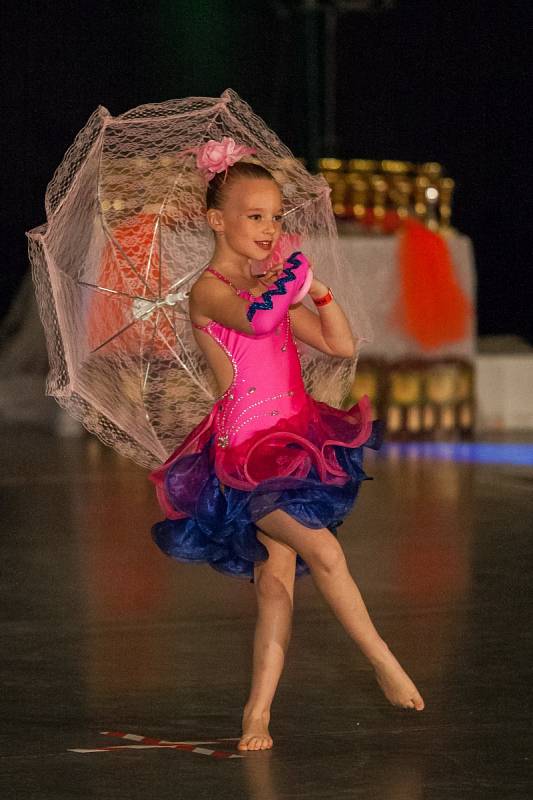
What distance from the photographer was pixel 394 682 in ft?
12.6

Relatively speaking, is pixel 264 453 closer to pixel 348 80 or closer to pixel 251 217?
pixel 251 217

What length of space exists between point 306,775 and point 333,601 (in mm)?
461

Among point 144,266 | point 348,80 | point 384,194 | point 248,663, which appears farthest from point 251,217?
point 348,80

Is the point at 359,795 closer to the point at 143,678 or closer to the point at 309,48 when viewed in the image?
the point at 143,678

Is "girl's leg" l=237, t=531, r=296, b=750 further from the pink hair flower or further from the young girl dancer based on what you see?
the pink hair flower

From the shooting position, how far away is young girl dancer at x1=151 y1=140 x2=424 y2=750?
12.3 feet

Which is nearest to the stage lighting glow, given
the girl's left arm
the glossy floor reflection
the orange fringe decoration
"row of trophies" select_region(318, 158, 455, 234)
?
the orange fringe decoration

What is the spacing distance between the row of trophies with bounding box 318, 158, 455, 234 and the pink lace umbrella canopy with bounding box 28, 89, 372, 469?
269 inches

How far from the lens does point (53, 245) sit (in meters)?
4.43

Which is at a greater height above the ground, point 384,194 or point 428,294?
point 384,194

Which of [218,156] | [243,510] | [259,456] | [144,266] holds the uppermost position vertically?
[218,156]

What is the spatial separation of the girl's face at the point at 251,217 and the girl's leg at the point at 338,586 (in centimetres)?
61

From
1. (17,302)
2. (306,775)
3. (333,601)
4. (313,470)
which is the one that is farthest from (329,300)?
(17,302)

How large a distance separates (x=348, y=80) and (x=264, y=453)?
11.1 meters
